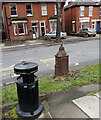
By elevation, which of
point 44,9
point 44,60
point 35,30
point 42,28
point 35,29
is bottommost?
point 44,60

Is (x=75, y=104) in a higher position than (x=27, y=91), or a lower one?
lower

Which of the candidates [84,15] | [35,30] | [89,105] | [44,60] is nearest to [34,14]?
[35,30]

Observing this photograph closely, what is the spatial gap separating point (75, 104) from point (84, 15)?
2637cm

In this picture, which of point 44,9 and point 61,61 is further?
point 44,9

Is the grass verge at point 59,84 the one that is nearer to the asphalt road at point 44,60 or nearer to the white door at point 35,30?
the asphalt road at point 44,60

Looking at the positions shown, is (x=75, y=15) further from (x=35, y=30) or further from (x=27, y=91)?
(x=27, y=91)

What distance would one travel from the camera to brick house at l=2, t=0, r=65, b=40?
21203mm

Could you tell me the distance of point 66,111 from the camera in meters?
2.95

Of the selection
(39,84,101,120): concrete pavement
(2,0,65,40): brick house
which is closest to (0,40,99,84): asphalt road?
(39,84,101,120): concrete pavement

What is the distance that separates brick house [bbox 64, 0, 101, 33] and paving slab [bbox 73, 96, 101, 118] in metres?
24.6

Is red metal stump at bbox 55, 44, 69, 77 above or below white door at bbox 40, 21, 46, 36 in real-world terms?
below

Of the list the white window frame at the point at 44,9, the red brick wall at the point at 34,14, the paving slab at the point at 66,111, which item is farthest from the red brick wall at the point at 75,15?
the paving slab at the point at 66,111

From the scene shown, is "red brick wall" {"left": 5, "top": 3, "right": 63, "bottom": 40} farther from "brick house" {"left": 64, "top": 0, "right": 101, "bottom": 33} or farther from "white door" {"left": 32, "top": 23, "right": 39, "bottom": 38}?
"brick house" {"left": 64, "top": 0, "right": 101, "bottom": 33}

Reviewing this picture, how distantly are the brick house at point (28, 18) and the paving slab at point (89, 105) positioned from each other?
2027 centimetres
